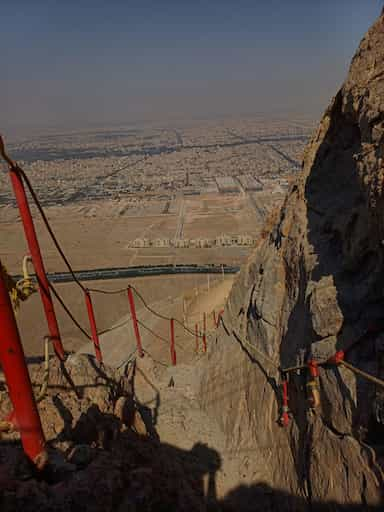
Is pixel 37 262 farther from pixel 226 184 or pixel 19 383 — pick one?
pixel 226 184

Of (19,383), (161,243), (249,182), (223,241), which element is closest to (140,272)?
(161,243)

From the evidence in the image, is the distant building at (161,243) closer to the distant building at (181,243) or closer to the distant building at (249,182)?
the distant building at (181,243)

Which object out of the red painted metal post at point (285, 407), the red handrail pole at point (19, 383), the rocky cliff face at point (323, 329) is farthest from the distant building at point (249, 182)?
the red handrail pole at point (19, 383)

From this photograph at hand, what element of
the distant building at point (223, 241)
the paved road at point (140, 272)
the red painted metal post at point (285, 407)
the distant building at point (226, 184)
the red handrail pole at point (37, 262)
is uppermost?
the distant building at point (226, 184)

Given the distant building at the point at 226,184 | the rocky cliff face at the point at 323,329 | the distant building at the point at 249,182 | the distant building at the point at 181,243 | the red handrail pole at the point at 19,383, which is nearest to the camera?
the red handrail pole at the point at 19,383

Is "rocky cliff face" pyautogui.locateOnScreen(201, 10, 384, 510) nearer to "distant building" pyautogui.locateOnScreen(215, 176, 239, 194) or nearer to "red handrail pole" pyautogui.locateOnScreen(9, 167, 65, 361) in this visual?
"red handrail pole" pyautogui.locateOnScreen(9, 167, 65, 361)

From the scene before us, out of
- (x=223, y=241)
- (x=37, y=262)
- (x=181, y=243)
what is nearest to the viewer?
(x=37, y=262)

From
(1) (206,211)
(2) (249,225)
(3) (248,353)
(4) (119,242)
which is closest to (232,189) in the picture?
(1) (206,211)
